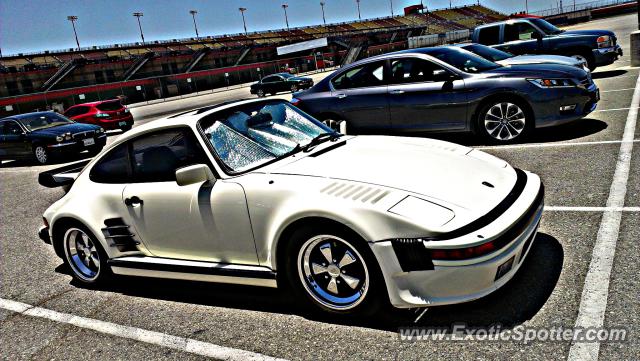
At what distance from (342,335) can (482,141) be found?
5.63m

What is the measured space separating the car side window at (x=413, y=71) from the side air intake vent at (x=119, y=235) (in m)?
5.12

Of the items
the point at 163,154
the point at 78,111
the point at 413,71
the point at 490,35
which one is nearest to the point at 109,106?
the point at 78,111

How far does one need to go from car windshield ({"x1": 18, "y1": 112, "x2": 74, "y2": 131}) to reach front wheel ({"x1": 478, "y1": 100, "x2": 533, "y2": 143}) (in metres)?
11.5

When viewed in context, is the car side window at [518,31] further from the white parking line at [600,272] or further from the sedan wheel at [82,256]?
the sedan wheel at [82,256]

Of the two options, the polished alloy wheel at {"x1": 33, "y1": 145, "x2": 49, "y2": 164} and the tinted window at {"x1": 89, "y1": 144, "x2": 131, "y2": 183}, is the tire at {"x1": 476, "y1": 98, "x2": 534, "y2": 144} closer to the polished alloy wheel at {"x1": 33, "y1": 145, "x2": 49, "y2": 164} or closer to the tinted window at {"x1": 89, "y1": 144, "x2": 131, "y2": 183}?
the tinted window at {"x1": 89, "y1": 144, "x2": 131, "y2": 183}

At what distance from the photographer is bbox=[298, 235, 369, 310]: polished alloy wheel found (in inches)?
120

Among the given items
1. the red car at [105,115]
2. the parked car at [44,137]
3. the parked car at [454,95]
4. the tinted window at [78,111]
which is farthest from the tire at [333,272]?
the tinted window at [78,111]

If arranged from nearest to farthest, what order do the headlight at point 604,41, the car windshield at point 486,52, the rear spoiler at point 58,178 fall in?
1. the rear spoiler at point 58,178
2. the car windshield at point 486,52
3. the headlight at point 604,41

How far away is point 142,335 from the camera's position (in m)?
3.48

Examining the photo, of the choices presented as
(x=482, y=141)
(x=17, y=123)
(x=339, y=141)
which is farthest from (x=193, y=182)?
(x=17, y=123)

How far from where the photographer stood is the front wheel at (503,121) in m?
7.28

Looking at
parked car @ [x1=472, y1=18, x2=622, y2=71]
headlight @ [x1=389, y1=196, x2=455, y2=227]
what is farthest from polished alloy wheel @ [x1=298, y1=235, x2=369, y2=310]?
parked car @ [x1=472, y1=18, x2=622, y2=71]

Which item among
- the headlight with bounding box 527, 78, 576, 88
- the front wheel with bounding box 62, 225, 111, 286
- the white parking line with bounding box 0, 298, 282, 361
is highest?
the headlight with bounding box 527, 78, 576, 88

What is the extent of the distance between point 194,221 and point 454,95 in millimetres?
5052
